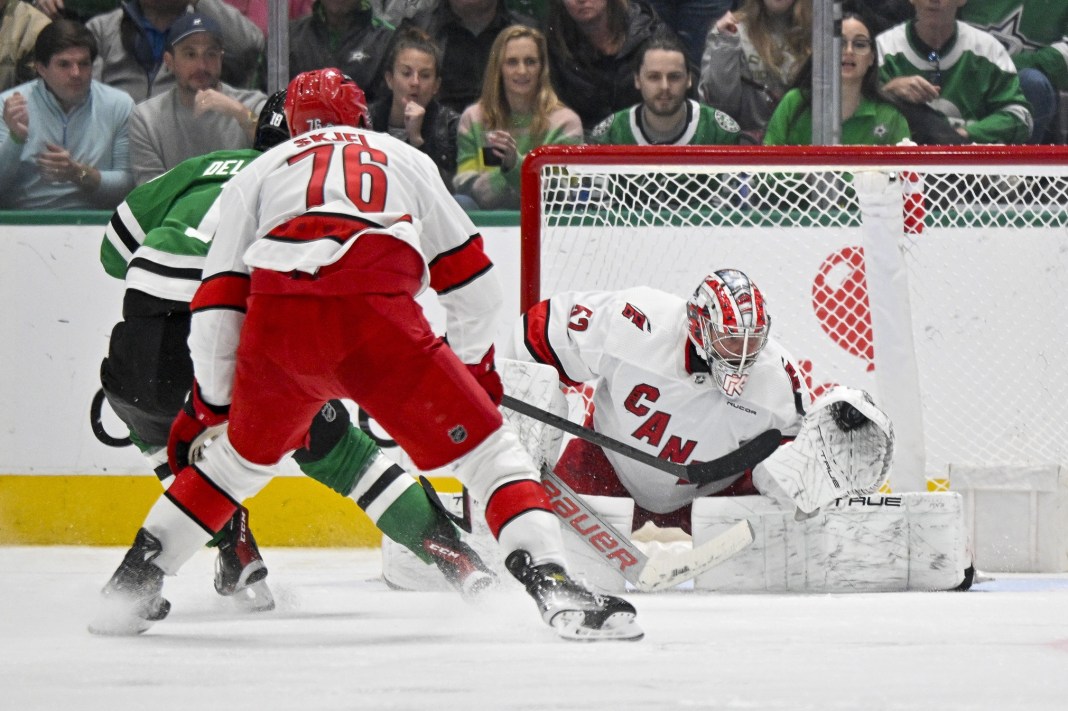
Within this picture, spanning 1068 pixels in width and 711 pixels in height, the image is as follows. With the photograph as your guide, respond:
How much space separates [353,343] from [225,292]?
0.90 feet

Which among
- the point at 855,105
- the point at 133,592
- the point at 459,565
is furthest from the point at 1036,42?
the point at 133,592

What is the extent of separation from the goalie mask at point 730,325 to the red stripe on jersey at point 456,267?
0.78 metres

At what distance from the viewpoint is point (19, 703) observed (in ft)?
5.38

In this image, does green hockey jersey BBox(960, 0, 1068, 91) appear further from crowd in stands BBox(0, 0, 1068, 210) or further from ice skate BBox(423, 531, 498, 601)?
ice skate BBox(423, 531, 498, 601)

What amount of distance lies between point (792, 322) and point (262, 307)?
7.47ft

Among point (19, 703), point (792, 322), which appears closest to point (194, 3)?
point (792, 322)

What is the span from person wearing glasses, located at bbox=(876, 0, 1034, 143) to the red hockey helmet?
108 inches

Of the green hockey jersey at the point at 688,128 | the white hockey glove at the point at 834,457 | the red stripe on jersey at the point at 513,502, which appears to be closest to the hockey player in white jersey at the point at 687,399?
the white hockey glove at the point at 834,457

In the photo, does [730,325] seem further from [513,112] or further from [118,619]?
[513,112]

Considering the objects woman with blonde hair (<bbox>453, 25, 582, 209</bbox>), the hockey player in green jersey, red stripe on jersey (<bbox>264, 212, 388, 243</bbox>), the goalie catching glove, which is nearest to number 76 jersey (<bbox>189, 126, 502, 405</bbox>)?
red stripe on jersey (<bbox>264, 212, 388, 243</bbox>)

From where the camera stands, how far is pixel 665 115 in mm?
4695

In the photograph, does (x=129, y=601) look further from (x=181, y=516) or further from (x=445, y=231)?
(x=445, y=231)

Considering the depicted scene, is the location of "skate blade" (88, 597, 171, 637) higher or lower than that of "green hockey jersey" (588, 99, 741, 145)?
lower

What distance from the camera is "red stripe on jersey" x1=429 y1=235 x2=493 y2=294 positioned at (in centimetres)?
233
